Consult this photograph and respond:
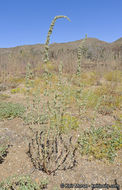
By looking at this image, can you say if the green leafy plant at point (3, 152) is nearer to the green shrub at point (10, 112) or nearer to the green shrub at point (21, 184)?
the green shrub at point (21, 184)

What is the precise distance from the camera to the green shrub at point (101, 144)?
309cm

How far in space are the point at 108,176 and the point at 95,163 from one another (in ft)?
1.26

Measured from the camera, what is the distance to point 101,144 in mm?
3488

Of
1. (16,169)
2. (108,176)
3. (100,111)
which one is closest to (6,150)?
(16,169)

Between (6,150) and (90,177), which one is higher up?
(6,150)

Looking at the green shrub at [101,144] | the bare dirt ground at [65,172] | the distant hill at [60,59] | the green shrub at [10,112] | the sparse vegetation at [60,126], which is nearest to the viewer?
the sparse vegetation at [60,126]

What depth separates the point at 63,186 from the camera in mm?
2330

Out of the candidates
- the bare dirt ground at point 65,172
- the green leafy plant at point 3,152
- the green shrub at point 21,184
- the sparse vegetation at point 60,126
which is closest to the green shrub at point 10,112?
the sparse vegetation at point 60,126

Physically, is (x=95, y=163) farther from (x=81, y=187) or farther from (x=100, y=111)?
(x=100, y=111)

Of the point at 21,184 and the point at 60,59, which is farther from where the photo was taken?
the point at 60,59

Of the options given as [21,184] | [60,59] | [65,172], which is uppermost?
[60,59]

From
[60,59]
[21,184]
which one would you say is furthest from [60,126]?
[60,59]

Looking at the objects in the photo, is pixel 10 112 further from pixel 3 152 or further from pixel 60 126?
pixel 3 152

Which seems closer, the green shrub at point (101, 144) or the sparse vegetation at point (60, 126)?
the sparse vegetation at point (60, 126)
